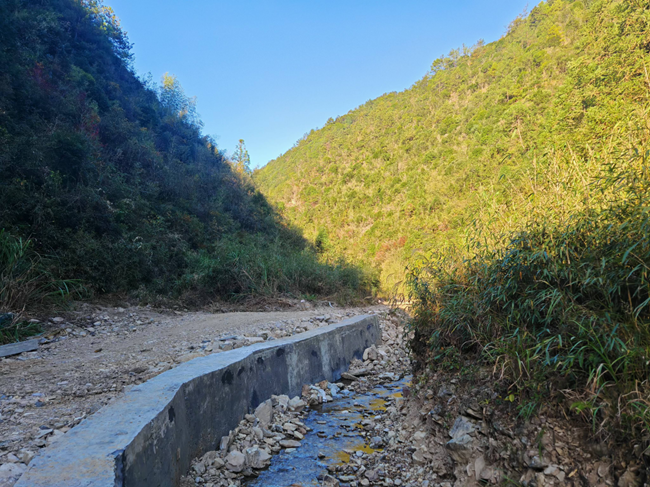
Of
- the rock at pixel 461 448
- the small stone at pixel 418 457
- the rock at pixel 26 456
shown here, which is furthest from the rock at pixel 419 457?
the rock at pixel 26 456

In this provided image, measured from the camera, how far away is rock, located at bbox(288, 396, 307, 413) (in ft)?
13.2

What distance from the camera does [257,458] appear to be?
2.93 m

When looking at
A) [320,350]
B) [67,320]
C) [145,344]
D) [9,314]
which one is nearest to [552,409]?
[320,350]

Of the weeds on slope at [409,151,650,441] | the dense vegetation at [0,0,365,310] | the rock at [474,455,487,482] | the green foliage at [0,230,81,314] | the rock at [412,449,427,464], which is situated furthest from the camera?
the dense vegetation at [0,0,365,310]

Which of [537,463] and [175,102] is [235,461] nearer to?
[537,463]

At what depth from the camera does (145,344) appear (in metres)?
4.87

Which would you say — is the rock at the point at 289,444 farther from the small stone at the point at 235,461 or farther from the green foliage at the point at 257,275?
the green foliage at the point at 257,275

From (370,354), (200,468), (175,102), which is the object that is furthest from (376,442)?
(175,102)

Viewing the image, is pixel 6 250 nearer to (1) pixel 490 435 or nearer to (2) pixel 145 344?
(2) pixel 145 344

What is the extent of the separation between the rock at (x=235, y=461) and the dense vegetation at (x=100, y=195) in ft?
14.2

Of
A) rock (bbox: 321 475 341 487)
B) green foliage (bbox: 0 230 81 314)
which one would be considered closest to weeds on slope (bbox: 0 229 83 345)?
green foliage (bbox: 0 230 81 314)

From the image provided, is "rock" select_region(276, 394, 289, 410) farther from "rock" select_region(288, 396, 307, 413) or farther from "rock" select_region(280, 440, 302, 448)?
"rock" select_region(280, 440, 302, 448)

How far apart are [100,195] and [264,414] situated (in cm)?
782

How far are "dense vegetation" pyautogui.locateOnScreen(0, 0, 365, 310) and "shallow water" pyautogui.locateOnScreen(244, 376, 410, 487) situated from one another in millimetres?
4585
